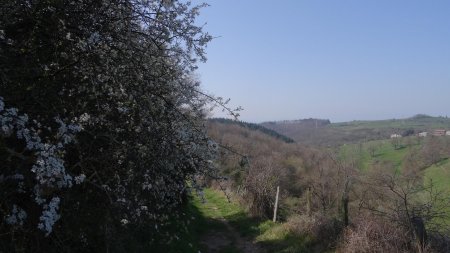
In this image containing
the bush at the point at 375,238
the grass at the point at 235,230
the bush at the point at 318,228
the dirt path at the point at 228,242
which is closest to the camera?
the bush at the point at 375,238

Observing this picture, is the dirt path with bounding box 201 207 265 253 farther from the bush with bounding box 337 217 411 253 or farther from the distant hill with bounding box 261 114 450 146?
the distant hill with bounding box 261 114 450 146

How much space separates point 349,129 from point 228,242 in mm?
151742

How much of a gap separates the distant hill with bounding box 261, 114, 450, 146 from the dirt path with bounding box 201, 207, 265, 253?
84292 mm

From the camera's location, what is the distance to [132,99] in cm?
504

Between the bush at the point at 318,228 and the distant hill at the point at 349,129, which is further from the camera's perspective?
the distant hill at the point at 349,129

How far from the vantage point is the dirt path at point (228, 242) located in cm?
1511

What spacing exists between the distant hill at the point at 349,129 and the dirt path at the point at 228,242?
277 feet

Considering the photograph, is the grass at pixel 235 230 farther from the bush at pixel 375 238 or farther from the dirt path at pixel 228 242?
the bush at pixel 375 238

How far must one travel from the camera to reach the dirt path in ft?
49.6

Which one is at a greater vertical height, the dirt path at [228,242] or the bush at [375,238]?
the bush at [375,238]

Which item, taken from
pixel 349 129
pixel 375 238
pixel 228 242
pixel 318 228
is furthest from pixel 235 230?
pixel 349 129

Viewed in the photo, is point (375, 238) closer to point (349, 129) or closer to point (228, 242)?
point (228, 242)

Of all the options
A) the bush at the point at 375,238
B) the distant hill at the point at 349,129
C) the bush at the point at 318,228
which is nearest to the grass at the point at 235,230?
the bush at the point at 318,228

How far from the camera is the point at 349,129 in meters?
161
